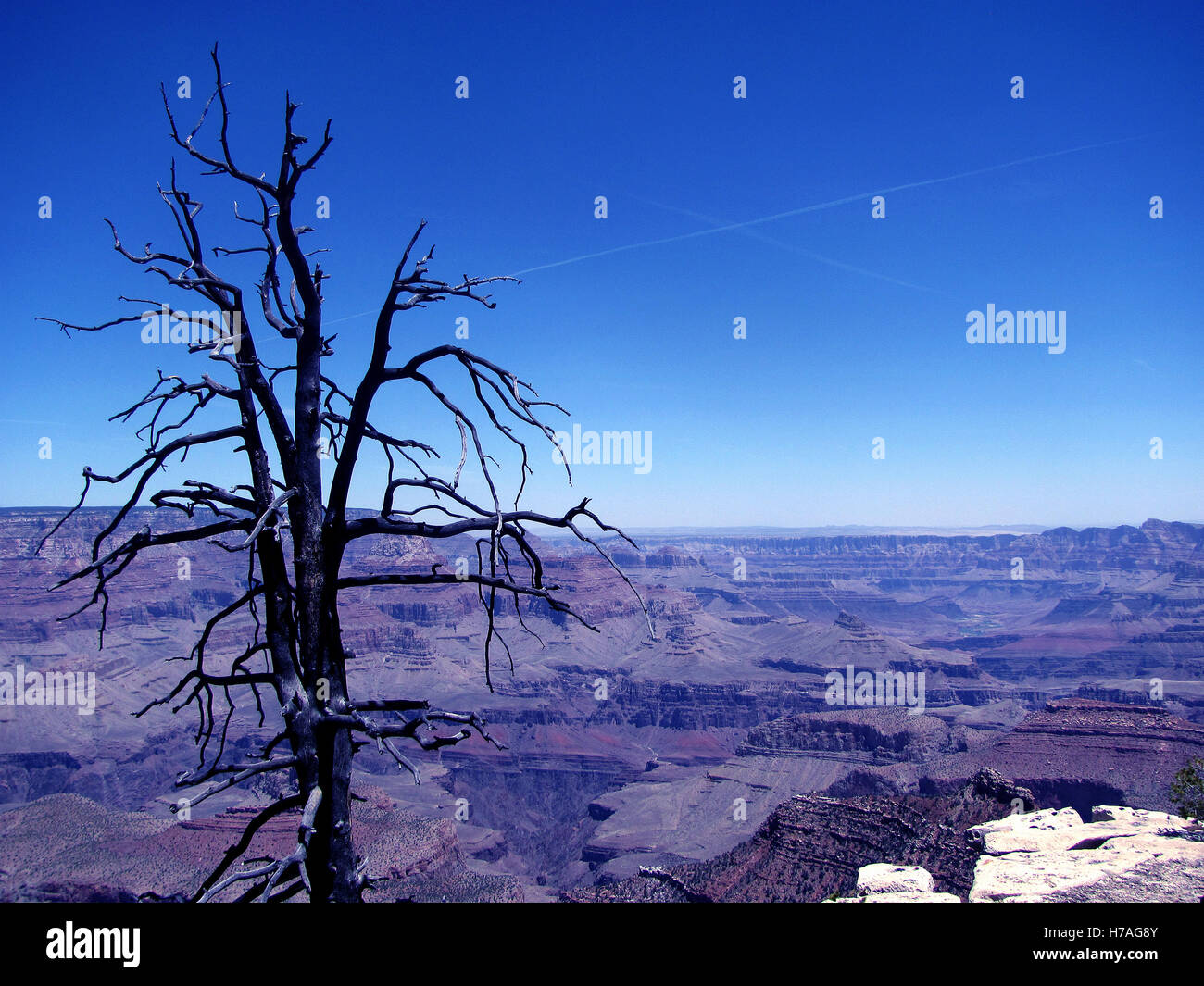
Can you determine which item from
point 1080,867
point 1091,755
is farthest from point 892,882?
point 1091,755

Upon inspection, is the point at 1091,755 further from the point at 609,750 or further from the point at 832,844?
the point at 609,750

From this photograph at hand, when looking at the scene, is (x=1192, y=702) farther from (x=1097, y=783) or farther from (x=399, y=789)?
(x=399, y=789)

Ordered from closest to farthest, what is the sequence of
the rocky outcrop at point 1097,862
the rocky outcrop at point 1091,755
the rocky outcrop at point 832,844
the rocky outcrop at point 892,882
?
1. the rocky outcrop at point 1097,862
2. the rocky outcrop at point 892,882
3. the rocky outcrop at point 832,844
4. the rocky outcrop at point 1091,755

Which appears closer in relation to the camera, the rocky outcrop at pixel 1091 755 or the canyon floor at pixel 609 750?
the canyon floor at pixel 609 750

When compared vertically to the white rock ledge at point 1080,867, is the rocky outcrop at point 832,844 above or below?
below

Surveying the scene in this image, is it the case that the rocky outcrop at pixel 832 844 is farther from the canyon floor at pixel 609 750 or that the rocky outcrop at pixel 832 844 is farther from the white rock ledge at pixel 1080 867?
the white rock ledge at pixel 1080 867

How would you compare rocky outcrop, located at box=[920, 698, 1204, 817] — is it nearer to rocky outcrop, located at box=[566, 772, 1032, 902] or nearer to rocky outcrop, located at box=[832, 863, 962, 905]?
rocky outcrop, located at box=[566, 772, 1032, 902]

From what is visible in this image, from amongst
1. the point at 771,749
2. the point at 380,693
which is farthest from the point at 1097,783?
the point at 380,693

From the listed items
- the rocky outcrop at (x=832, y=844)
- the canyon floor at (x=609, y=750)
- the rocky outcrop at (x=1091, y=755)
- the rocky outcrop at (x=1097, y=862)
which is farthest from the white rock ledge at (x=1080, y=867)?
the rocky outcrop at (x=1091, y=755)

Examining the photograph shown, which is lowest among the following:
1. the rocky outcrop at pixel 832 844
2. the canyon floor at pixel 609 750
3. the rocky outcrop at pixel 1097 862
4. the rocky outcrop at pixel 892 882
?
the canyon floor at pixel 609 750

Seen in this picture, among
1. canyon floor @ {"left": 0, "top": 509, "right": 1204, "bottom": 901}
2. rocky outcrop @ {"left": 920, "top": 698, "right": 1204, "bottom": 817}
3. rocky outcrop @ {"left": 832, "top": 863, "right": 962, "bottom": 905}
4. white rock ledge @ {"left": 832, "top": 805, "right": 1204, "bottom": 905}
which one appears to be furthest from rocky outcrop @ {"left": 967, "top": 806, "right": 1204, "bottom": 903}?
rocky outcrop @ {"left": 920, "top": 698, "right": 1204, "bottom": 817}

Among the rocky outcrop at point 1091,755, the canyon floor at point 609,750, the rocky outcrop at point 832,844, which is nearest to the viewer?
the rocky outcrop at point 832,844
